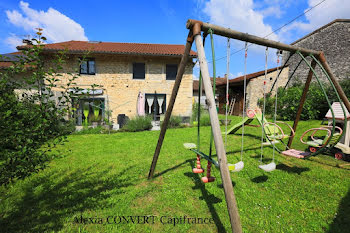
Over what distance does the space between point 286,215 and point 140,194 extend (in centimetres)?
225

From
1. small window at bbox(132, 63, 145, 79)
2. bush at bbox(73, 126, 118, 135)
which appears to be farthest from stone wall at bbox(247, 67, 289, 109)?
bush at bbox(73, 126, 118, 135)

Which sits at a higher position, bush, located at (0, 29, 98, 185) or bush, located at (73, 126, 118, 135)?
bush, located at (0, 29, 98, 185)

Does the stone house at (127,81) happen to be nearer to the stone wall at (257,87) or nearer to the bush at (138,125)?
the bush at (138,125)

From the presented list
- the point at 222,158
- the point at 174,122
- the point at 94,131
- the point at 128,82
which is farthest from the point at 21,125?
the point at 128,82

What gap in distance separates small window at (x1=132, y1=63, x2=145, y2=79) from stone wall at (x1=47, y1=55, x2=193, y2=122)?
0.23 m

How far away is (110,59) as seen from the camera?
10.8 metres

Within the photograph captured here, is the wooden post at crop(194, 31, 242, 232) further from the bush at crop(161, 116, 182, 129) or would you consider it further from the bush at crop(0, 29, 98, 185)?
the bush at crop(161, 116, 182, 129)

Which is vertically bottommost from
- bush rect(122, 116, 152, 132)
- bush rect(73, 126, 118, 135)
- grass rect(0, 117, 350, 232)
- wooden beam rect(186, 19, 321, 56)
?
grass rect(0, 117, 350, 232)

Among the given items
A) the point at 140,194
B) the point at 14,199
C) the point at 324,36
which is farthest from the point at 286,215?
the point at 324,36

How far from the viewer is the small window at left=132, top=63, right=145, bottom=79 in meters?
11.1

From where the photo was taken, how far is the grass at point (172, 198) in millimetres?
2186

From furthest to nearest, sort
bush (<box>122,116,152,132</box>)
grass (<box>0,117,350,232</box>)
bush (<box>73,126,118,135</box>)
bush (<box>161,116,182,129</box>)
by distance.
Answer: bush (<box>161,116,182,129</box>)
bush (<box>122,116,152,132</box>)
bush (<box>73,126,118,135</box>)
grass (<box>0,117,350,232</box>)

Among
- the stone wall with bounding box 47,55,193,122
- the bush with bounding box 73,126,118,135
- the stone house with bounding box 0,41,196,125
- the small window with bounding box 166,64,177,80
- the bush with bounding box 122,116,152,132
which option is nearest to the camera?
the bush with bounding box 73,126,118,135

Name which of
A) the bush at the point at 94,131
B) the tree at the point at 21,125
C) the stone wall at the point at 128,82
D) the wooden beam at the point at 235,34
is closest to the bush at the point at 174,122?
the stone wall at the point at 128,82
